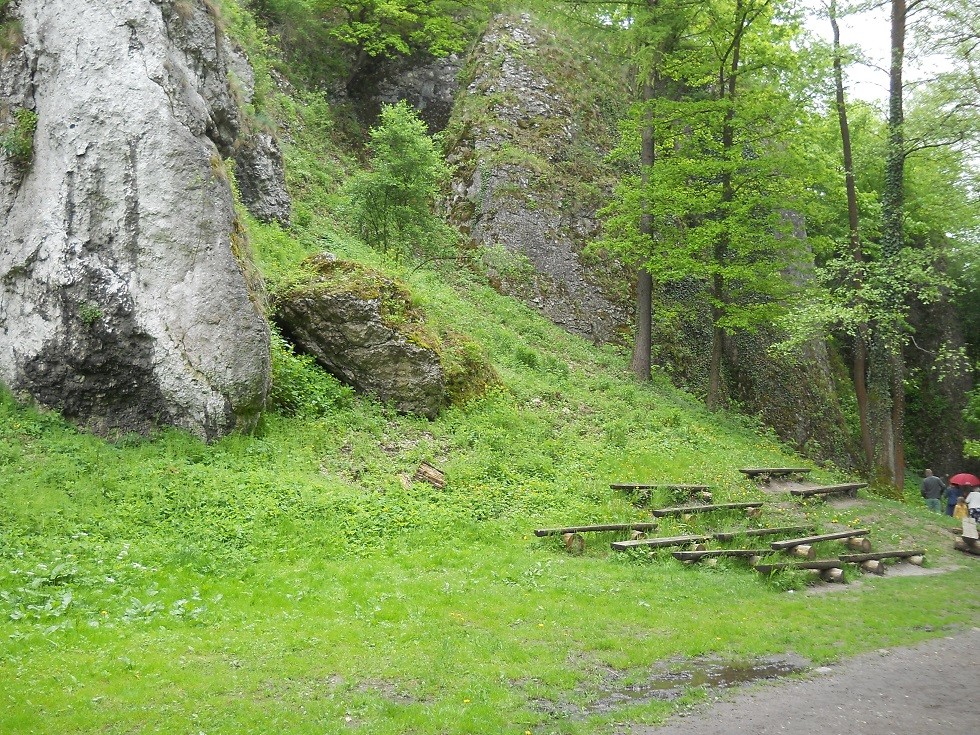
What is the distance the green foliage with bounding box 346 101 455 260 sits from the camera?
57.4ft

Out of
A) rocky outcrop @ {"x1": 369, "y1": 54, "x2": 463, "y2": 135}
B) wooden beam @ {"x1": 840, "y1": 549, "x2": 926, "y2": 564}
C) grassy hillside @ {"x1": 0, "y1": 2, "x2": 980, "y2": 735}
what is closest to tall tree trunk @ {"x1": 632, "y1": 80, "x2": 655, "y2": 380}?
grassy hillside @ {"x1": 0, "y1": 2, "x2": 980, "y2": 735}

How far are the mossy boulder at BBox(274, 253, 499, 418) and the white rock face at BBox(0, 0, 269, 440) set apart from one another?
5.83 feet

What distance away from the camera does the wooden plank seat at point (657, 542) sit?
1040 centimetres

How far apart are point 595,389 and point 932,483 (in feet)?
32.6

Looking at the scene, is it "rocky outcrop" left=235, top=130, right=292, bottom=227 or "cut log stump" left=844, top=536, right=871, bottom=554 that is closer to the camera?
"cut log stump" left=844, top=536, right=871, bottom=554

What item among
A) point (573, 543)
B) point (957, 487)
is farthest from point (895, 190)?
point (573, 543)

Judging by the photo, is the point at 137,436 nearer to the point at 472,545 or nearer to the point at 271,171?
the point at 472,545

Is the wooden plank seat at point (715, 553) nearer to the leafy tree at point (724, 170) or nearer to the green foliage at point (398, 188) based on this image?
the leafy tree at point (724, 170)

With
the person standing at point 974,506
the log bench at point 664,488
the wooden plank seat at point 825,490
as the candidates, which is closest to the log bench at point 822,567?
the log bench at point 664,488

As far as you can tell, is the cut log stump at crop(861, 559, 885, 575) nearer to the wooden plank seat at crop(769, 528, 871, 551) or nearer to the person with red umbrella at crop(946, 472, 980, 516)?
the wooden plank seat at crop(769, 528, 871, 551)

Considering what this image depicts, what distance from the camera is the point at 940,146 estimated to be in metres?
17.5

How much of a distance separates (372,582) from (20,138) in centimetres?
900

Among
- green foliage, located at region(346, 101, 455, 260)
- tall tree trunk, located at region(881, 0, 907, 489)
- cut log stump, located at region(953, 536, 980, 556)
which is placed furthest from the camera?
tall tree trunk, located at region(881, 0, 907, 489)

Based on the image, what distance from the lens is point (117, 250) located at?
36.0 feet
